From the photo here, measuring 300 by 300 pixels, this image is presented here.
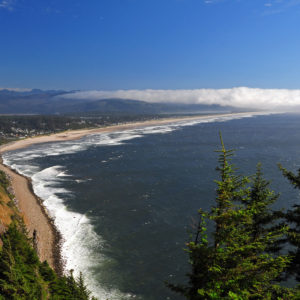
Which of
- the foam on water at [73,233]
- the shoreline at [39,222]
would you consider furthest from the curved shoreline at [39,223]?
the foam on water at [73,233]

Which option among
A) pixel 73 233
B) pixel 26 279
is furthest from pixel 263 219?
pixel 73 233

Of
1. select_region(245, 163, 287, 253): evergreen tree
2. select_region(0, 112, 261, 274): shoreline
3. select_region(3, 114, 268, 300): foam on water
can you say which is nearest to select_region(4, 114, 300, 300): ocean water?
select_region(3, 114, 268, 300): foam on water

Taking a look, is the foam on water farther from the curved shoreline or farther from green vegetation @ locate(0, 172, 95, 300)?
green vegetation @ locate(0, 172, 95, 300)

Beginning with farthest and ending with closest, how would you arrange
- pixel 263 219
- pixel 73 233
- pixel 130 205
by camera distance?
pixel 130 205 < pixel 73 233 < pixel 263 219

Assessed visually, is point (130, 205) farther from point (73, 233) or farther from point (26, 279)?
point (26, 279)

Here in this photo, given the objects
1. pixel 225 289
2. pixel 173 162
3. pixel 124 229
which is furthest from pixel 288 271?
pixel 173 162

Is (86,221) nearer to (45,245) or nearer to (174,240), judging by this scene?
(45,245)

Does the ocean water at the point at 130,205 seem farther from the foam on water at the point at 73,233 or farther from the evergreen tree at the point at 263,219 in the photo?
the evergreen tree at the point at 263,219

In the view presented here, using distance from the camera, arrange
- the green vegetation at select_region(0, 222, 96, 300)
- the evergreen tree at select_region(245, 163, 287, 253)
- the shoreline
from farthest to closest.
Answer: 1. the shoreline
2. the green vegetation at select_region(0, 222, 96, 300)
3. the evergreen tree at select_region(245, 163, 287, 253)
